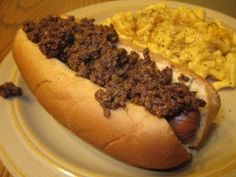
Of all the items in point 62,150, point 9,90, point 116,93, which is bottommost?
point 62,150

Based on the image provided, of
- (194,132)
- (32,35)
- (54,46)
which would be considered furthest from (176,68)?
(32,35)

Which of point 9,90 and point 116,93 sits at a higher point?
point 116,93

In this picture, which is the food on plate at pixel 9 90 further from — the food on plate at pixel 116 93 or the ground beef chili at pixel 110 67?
the ground beef chili at pixel 110 67

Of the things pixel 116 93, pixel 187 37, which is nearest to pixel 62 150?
pixel 116 93

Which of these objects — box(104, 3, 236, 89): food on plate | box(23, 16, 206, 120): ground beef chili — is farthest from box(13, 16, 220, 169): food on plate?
box(104, 3, 236, 89): food on plate

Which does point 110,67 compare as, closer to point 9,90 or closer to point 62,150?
point 62,150

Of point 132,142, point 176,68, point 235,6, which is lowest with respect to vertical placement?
point 235,6

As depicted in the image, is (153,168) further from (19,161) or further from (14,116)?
(14,116)
